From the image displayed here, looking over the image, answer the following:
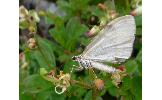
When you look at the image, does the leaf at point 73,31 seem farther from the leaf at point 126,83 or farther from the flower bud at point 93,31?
the leaf at point 126,83

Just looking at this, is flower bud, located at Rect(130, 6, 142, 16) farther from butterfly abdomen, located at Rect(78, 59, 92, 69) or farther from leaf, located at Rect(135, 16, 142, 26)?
butterfly abdomen, located at Rect(78, 59, 92, 69)

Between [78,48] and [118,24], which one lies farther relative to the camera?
[78,48]

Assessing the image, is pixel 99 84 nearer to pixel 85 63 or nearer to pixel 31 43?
pixel 85 63

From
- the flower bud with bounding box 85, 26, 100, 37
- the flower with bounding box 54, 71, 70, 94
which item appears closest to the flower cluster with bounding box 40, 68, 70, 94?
the flower with bounding box 54, 71, 70, 94

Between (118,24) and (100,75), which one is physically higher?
(118,24)
